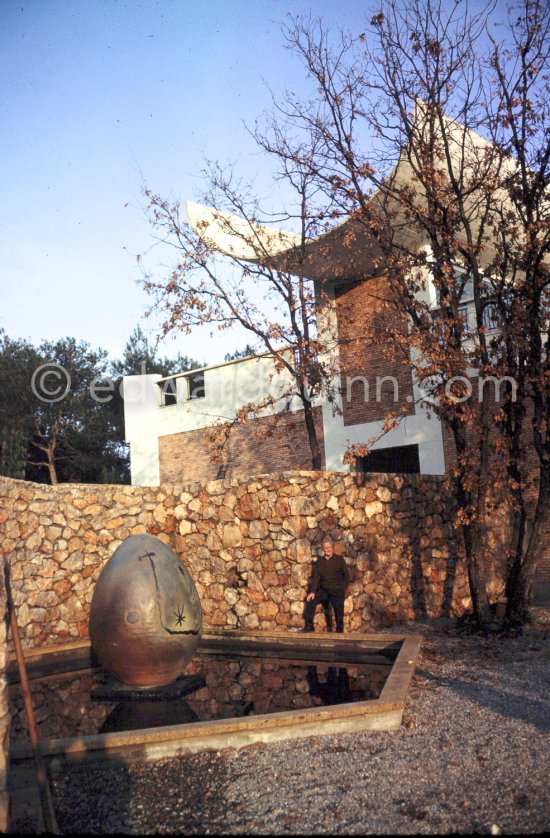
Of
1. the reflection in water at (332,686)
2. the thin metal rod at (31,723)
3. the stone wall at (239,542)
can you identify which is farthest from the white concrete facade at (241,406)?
the thin metal rod at (31,723)

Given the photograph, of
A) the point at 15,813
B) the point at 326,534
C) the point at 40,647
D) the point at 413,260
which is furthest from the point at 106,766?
the point at 413,260

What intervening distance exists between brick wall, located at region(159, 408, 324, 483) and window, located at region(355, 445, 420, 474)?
1996 millimetres

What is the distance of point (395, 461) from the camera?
862 inches

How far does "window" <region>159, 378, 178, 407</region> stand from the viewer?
24.8 m

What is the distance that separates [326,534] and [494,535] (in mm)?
4696

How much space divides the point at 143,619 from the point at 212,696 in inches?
43.3

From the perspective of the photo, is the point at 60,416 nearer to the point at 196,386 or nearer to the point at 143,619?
the point at 196,386

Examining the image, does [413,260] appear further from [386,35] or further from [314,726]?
[314,726]

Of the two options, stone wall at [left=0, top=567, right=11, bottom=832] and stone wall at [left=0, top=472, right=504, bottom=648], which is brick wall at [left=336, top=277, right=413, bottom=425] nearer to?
stone wall at [left=0, top=472, right=504, bottom=648]

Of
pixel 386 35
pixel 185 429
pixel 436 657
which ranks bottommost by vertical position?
pixel 436 657

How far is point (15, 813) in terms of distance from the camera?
4496mm

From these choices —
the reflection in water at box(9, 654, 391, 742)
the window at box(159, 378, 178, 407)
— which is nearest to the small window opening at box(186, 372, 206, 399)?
the window at box(159, 378, 178, 407)

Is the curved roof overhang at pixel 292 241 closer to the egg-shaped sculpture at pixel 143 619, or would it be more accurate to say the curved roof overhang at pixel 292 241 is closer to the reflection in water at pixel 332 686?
the reflection in water at pixel 332 686

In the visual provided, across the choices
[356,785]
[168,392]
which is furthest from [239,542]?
[168,392]
